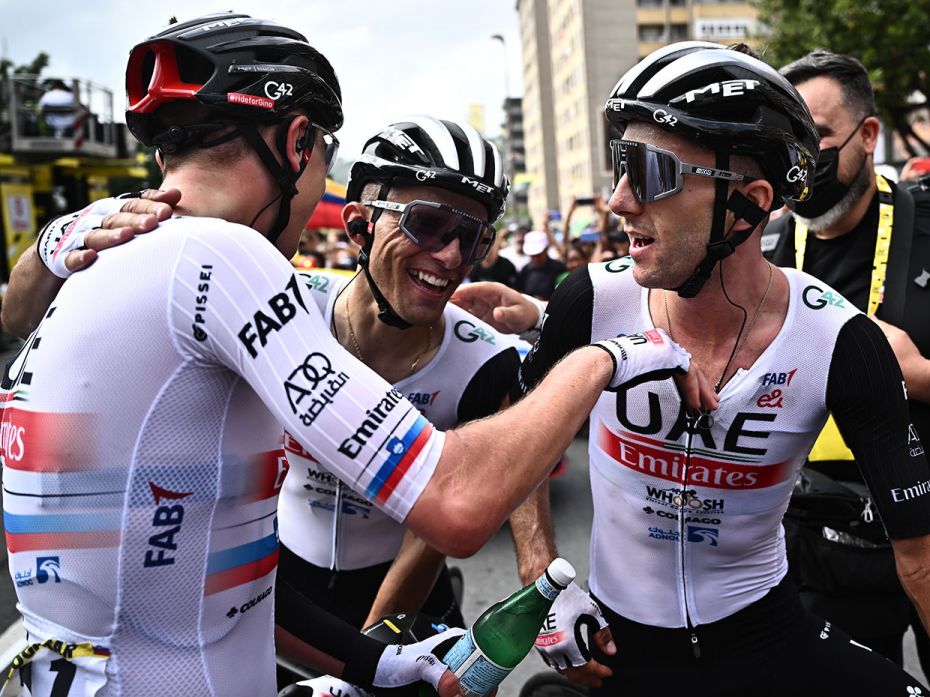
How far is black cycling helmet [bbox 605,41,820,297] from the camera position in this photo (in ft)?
7.31

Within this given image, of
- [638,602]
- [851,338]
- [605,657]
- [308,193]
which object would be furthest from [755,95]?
[605,657]

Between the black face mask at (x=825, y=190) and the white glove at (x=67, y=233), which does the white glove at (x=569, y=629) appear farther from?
the black face mask at (x=825, y=190)

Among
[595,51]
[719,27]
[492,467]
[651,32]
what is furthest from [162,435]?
[651,32]

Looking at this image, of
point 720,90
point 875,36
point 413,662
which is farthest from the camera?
point 875,36

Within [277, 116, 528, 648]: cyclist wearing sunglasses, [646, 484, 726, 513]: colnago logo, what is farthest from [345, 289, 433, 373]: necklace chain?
[646, 484, 726, 513]: colnago logo

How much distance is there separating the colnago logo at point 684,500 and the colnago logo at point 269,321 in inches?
54.5

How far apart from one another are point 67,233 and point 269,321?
0.70 metres

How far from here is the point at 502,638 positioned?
6.17ft

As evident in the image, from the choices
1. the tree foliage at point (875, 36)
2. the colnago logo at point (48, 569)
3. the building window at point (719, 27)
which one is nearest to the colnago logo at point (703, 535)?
the colnago logo at point (48, 569)

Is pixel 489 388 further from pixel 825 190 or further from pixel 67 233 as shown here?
pixel 825 190

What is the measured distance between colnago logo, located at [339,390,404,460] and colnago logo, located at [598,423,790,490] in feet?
3.91

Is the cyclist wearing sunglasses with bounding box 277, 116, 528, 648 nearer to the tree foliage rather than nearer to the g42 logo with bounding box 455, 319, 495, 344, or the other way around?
the g42 logo with bounding box 455, 319, 495, 344

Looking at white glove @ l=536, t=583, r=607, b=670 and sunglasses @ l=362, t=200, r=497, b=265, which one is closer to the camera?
white glove @ l=536, t=583, r=607, b=670

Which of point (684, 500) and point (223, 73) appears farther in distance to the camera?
point (684, 500)
